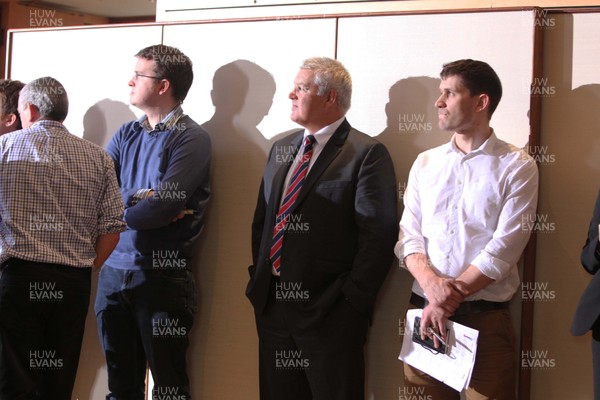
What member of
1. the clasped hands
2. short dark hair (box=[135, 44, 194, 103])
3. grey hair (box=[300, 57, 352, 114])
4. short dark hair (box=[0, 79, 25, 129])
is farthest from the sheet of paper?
short dark hair (box=[0, 79, 25, 129])

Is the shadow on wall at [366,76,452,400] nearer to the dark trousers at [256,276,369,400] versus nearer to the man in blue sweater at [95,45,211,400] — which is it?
the dark trousers at [256,276,369,400]

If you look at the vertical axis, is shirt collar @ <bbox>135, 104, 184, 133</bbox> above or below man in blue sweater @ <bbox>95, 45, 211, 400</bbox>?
above

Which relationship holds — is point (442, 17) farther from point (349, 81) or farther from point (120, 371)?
point (120, 371)

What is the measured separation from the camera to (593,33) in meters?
3.31

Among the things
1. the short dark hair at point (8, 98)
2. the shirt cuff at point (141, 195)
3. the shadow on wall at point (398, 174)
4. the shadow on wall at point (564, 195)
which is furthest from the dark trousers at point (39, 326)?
the shadow on wall at point (564, 195)

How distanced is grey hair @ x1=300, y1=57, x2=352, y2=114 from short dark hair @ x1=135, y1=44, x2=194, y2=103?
0.66 metres

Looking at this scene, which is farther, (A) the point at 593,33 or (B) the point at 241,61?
(B) the point at 241,61

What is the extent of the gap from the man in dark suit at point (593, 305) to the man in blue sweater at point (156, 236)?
5.91 ft

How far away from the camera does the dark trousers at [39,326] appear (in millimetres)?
3240

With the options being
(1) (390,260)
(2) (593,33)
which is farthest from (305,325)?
(2) (593,33)

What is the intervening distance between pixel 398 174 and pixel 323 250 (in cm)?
57

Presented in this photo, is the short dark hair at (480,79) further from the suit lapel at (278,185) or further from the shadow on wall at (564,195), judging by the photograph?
the suit lapel at (278,185)

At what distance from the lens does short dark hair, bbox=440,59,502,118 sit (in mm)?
3203

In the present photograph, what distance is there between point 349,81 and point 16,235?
5.31 ft
